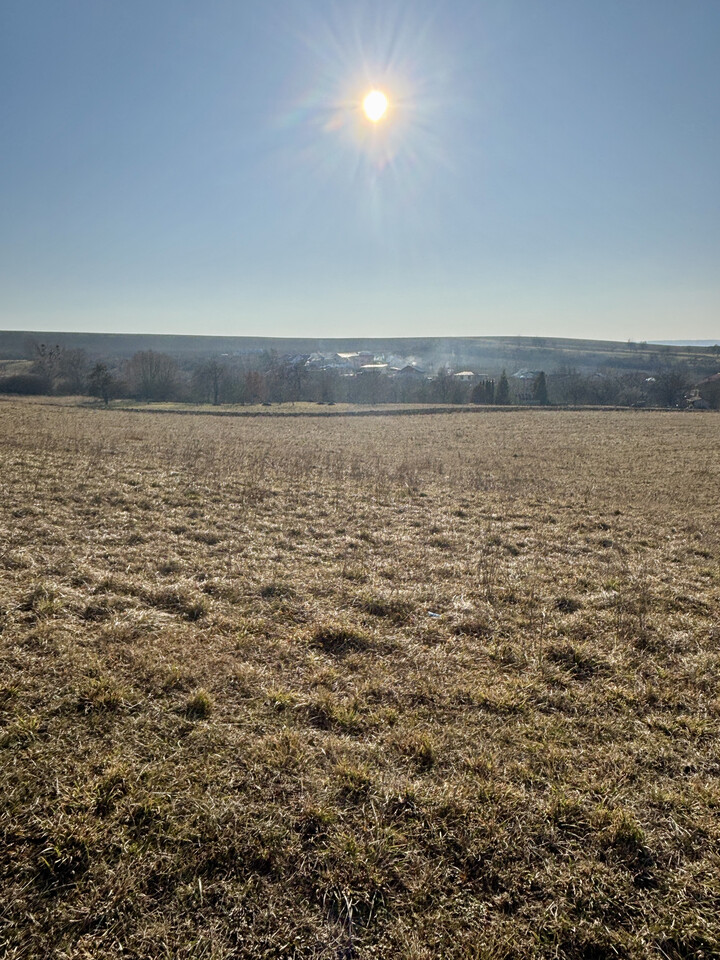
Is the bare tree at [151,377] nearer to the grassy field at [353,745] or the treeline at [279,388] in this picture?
the treeline at [279,388]

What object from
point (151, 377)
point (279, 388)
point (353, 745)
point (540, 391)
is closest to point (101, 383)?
point (151, 377)

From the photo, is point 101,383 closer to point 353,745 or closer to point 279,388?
point 279,388

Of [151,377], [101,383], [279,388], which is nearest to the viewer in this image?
[101,383]

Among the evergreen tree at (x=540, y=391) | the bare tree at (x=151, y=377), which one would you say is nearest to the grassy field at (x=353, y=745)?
the bare tree at (x=151, y=377)

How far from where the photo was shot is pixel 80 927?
9.46ft

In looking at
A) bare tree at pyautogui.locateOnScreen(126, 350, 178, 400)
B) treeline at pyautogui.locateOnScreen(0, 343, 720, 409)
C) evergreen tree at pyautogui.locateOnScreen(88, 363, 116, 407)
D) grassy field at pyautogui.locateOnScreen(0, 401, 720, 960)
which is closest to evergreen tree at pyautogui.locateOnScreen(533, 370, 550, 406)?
treeline at pyautogui.locateOnScreen(0, 343, 720, 409)

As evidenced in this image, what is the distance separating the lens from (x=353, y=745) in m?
4.45

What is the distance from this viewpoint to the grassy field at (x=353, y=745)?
3029mm

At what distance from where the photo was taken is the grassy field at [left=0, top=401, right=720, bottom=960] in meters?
3.03

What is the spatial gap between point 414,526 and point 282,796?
9.01m

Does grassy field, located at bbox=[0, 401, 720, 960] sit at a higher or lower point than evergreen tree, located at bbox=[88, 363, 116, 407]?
lower

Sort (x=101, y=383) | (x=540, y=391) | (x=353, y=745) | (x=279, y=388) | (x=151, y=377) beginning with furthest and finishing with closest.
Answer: (x=540, y=391) < (x=279, y=388) < (x=151, y=377) < (x=101, y=383) < (x=353, y=745)

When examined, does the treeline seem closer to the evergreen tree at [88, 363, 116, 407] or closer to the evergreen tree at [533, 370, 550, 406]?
the evergreen tree at [533, 370, 550, 406]

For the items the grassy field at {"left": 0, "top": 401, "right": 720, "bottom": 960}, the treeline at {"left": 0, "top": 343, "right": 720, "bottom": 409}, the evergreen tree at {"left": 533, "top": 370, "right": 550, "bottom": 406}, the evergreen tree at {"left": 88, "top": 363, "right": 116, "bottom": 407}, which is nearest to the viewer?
the grassy field at {"left": 0, "top": 401, "right": 720, "bottom": 960}
